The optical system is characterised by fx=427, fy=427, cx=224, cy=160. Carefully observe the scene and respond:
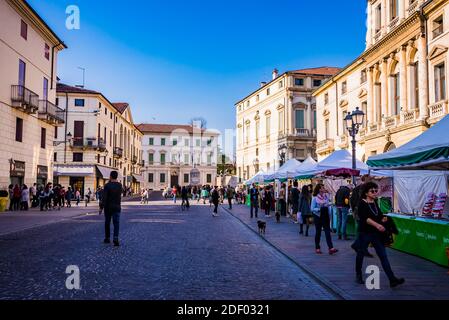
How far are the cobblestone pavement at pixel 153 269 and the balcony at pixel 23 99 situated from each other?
14.9 metres

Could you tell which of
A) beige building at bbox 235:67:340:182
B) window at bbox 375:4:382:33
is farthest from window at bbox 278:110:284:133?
window at bbox 375:4:382:33

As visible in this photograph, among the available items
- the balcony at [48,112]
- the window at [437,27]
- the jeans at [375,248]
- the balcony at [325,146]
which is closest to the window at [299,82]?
the balcony at [325,146]

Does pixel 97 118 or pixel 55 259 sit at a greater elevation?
pixel 97 118

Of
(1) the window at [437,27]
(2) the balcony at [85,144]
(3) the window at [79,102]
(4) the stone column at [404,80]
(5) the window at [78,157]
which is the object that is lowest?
(5) the window at [78,157]

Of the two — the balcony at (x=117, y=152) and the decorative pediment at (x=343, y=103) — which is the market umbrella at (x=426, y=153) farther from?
the balcony at (x=117, y=152)

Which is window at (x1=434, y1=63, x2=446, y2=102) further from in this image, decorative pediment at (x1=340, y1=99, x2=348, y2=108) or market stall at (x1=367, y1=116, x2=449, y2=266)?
decorative pediment at (x1=340, y1=99, x2=348, y2=108)

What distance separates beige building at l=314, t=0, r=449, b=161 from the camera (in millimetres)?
22641

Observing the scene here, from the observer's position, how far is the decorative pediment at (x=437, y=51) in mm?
21703

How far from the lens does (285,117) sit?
55.8m

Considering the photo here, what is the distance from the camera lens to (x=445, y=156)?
7.89 metres

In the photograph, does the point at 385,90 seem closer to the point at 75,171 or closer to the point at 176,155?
the point at 75,171
